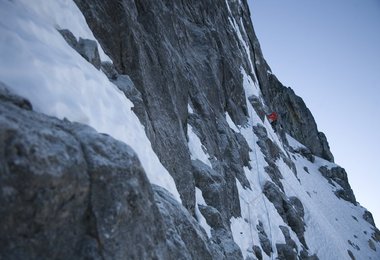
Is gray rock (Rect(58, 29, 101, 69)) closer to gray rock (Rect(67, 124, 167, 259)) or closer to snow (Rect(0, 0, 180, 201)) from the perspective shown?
snow (Rect(0, 0, 180, 201))

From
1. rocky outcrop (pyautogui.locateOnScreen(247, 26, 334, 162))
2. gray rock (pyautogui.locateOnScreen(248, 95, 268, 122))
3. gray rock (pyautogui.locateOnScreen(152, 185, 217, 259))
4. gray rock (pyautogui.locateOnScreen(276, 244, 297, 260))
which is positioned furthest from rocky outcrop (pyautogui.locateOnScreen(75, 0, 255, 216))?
rocky outcrop (pyautogui.locateOnScreen(247, 26, 334, 162))

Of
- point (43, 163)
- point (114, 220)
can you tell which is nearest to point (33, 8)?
point (43, 163)

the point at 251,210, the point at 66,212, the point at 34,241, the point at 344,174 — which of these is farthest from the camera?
the point at 344,174

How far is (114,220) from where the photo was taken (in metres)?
4.41

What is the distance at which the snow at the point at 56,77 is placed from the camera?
4945 millimetres

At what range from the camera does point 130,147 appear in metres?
5.46

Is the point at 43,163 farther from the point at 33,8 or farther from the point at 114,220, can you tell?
the point at 33,8

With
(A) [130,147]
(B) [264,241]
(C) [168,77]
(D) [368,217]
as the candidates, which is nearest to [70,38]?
(A) [130,147]

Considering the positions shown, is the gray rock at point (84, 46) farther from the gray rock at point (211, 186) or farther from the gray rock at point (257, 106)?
the gray rock at point (257, 106)

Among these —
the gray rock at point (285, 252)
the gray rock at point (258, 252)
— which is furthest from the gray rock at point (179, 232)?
the gray rock at point (285, 252)

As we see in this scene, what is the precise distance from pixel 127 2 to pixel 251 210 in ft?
42.7

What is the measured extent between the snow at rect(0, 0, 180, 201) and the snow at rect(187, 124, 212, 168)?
6287 millimetres

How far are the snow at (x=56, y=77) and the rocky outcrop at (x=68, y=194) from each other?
0.47 metres

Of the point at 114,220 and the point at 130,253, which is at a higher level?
the point at 114,220
